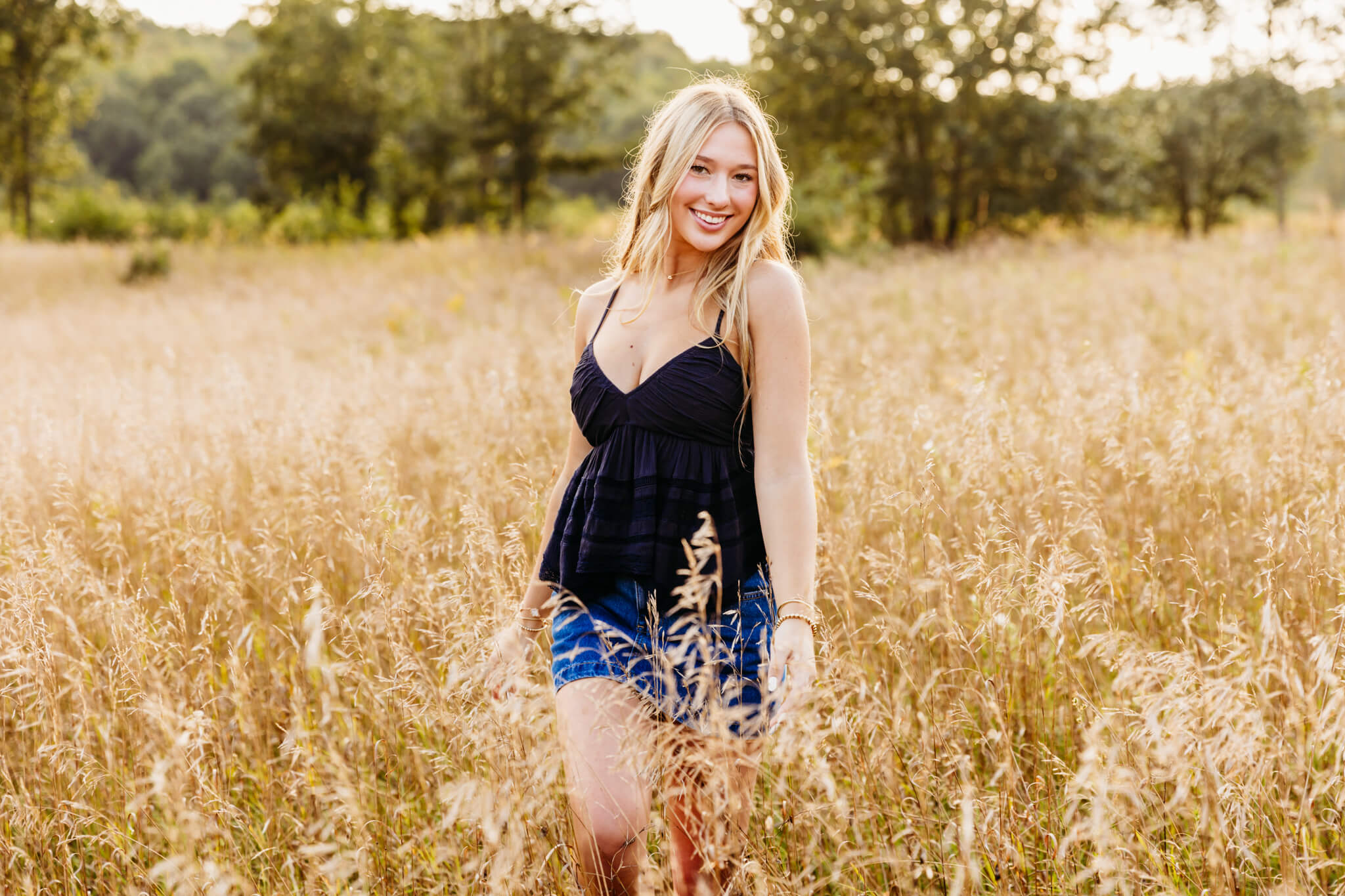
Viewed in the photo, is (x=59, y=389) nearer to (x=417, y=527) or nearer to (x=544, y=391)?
(x=544, y=391)

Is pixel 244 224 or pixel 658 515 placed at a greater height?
pixel 244 224

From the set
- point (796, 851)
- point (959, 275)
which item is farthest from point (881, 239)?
point (796, 851)

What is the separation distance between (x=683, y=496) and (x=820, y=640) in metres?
0.76

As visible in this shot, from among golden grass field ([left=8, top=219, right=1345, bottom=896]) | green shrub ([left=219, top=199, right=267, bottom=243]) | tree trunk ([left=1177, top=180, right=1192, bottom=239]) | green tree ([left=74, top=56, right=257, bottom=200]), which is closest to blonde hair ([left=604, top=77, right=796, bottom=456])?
golden grass field ([left=8, top=219, right=1345, bottom=896])

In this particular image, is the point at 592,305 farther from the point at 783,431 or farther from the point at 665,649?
the point at 665,649

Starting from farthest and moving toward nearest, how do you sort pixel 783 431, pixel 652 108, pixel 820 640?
pixel 652 108 → pixel 820 640 → pixel 783 431

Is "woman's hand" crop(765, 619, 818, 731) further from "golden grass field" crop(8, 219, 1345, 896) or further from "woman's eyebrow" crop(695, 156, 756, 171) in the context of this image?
"woman's eyebrow" crop(695, 156, 756, 171)

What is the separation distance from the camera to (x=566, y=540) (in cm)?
210

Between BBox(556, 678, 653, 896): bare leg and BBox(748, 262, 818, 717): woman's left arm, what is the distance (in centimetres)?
43

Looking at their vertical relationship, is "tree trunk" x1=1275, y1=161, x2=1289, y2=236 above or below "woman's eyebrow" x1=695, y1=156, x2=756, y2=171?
above

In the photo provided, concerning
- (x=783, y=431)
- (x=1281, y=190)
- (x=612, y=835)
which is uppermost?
(x=1281, y=190)

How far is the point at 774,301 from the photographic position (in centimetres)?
204

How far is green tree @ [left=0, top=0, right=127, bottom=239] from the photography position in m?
18.7

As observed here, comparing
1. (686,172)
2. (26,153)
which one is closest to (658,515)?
(686,172)
